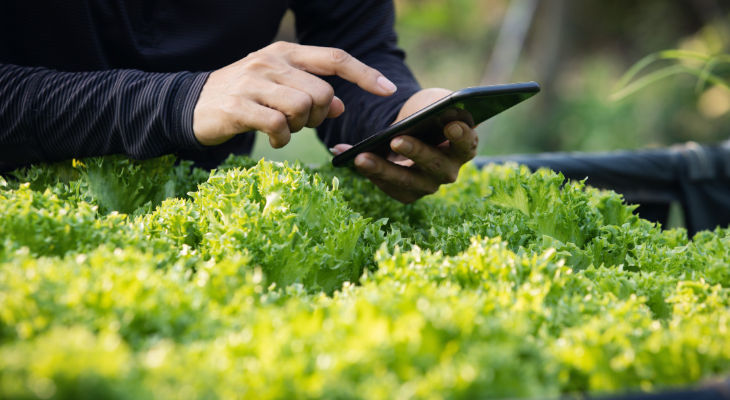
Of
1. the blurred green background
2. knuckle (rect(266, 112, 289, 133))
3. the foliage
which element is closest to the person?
knuckle (rect(266, 112, 289, 133))

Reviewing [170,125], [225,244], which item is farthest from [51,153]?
[225,244]

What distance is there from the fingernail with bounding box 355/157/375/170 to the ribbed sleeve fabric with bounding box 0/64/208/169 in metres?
0.50

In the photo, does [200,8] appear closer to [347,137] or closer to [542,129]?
[347,137]

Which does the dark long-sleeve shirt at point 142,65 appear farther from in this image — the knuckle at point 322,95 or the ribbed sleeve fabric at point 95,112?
the knuckle at point 322,95

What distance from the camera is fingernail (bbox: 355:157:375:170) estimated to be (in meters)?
1.79

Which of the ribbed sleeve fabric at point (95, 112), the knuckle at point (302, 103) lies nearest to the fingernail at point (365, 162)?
the knuckle at point (302, 103)

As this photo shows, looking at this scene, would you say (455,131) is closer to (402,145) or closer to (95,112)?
(402,145)

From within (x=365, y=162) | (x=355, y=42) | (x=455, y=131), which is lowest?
(x=365, y=162)

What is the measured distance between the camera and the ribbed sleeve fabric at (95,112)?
148 centimetres

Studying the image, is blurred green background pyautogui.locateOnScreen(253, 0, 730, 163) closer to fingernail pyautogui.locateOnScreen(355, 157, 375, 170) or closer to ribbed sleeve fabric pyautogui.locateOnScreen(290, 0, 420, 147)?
ribbed sleeve fabric pyautogui.locateOnScreen(290, 0, 420, 147)

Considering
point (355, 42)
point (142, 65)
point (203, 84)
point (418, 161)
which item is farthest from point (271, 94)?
point (355, 42)

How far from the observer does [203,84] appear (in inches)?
58.2

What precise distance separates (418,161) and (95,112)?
0.88 metres

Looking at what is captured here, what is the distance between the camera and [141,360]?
0.80m
